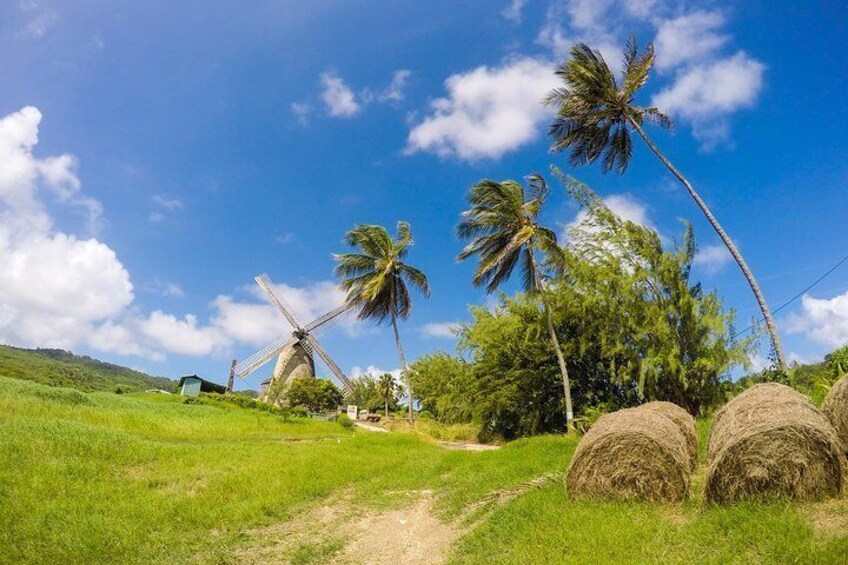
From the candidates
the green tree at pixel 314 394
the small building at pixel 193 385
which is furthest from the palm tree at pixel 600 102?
the small building at pixel 193 385

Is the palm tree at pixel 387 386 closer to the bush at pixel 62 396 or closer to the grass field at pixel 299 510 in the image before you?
the bush at pixel 62 396

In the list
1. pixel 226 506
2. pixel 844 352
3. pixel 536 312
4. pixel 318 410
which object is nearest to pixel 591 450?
pixel 226 506

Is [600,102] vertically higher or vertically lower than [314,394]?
higher

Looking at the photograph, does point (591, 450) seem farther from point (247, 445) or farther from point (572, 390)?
point (572, 390)

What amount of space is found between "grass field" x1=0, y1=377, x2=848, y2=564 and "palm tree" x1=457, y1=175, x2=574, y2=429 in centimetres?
989

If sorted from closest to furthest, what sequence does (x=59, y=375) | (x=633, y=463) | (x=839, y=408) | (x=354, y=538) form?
(x=839, y=408) → (x=633, y=463) → (x=354, y=538) → (x=59, y=375)

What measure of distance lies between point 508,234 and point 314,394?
1330 inches

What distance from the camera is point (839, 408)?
285 inches

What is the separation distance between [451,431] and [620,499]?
24365 millimetres

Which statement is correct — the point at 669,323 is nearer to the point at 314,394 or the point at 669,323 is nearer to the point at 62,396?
the point at 62,396

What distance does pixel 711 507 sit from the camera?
255 inches

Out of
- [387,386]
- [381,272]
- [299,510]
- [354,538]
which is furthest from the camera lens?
[387,386]

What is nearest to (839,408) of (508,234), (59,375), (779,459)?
(779,459)

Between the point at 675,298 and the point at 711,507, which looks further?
the point at 675,298
